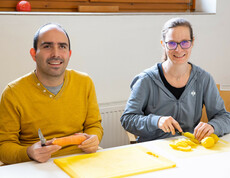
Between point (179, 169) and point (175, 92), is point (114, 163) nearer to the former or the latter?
point (179, 169)

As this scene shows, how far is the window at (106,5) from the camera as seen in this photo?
10.4ft

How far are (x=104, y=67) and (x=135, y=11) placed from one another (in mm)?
727

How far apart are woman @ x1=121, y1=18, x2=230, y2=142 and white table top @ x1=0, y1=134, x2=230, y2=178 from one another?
0.49 meters

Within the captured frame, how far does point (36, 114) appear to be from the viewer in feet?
6.49

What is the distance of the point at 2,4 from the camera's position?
3012 millimetres

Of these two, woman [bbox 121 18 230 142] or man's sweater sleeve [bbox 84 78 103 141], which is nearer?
man's sweater sleeve [bbox 84 78 103 141]

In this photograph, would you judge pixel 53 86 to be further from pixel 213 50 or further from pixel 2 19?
pixel 213 50

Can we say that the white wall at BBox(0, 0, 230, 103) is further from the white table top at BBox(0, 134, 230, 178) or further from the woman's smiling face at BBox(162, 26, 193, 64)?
the white table top at BBox(0, 134, 230, 178)

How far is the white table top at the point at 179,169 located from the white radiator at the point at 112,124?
157cm

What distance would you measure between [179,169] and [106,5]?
86.1 inches

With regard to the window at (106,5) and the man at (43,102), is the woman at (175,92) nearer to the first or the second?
the man at (43,102)

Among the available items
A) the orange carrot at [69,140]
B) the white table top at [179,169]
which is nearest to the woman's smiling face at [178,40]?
the white table top at [179,169]

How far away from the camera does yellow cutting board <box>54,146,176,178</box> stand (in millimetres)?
1548

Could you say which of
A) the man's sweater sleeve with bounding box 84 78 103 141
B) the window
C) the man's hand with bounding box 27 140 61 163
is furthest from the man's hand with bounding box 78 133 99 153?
the window
